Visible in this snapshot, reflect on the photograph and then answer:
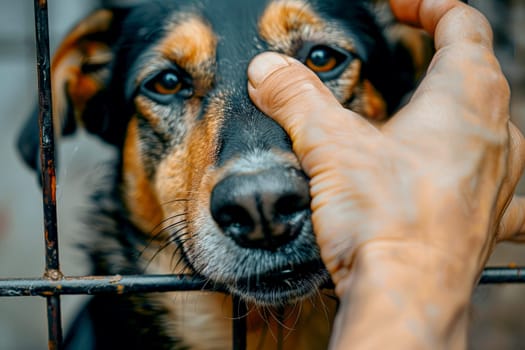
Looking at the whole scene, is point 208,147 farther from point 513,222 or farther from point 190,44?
point 513,222

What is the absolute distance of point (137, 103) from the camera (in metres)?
2.01

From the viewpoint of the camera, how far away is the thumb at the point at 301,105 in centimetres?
99

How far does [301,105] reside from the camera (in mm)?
1061

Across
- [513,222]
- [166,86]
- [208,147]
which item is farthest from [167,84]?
[513,222]

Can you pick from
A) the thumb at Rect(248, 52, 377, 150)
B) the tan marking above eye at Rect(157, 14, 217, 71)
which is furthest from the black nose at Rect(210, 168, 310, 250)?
the tan marking above eye at Rect(157, 14, 217, 71)

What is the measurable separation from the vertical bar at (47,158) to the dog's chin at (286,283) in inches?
16.8

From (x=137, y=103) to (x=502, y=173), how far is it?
1.35 metres

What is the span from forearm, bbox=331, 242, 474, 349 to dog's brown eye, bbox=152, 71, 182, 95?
1186 millimetres

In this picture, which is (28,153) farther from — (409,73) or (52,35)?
(52,35)

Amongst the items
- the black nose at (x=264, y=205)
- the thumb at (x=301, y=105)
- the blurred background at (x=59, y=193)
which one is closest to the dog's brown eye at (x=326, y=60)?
the thumb at (x=301, y=105)

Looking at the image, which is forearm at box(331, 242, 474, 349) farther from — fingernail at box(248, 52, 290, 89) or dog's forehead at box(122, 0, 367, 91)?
dog's forehead at box(122, 0, 367, 91)

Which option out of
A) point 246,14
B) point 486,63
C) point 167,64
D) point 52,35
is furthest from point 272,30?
point 52,35

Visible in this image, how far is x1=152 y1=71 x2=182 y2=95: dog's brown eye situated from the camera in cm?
190

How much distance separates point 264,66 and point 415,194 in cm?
50
